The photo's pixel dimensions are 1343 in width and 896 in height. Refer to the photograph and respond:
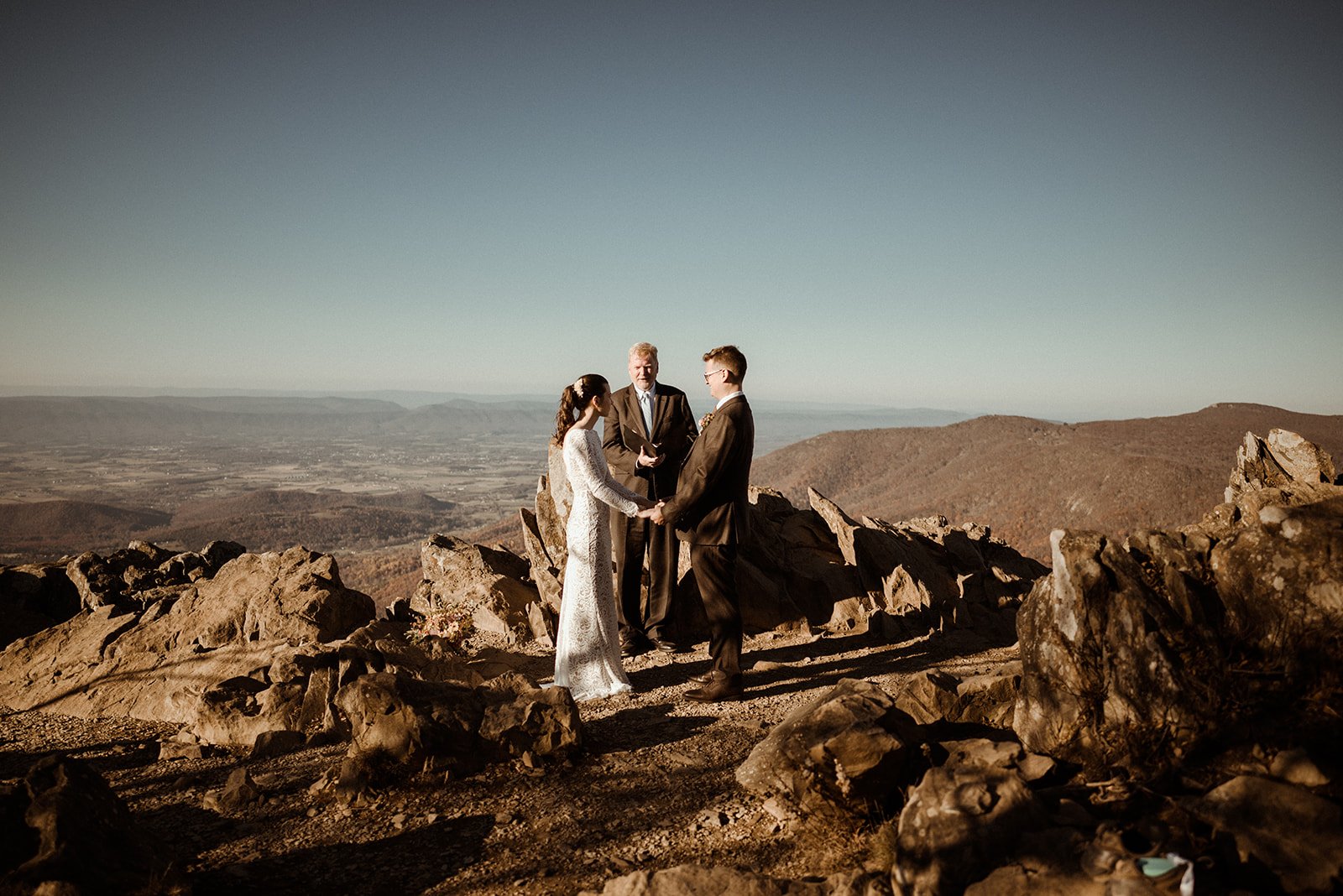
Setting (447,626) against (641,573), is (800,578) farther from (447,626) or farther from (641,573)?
(447,626)

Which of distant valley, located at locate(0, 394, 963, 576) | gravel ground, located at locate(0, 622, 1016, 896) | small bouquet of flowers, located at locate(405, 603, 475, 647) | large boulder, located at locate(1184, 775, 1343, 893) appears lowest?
distant valley, located at locate(0, 394, 963, 576)

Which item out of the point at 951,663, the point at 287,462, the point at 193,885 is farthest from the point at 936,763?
the point at 287,462

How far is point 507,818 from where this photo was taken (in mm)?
4691

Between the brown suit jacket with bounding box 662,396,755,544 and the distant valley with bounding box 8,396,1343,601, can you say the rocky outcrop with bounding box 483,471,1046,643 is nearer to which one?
the brown suit jacket with bounding box 662,396,755,544

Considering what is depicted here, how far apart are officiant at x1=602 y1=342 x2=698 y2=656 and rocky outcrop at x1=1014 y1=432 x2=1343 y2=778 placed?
15.0 feet

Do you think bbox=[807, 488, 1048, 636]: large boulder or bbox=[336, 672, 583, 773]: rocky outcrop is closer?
bbox=[336, 672, 583, 773]: rocky outcrop

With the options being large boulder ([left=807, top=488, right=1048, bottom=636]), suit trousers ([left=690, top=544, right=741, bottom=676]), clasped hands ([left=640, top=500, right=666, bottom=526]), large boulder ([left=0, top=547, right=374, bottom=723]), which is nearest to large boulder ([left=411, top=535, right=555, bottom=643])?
large boulder ([left=0, top=547, right=374, bottom=723])

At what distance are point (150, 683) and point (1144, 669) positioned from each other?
10048 millimetres

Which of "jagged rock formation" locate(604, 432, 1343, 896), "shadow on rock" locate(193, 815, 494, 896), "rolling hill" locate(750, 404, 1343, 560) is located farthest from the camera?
"rolling hill" locate(750, 404, 1343, 560)

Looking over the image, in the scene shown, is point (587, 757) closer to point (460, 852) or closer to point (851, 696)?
point (460, 852)

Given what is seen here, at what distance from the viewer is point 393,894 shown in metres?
3.94

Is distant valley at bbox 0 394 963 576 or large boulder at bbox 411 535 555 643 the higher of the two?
large boulder at bbox 411 535 555 643

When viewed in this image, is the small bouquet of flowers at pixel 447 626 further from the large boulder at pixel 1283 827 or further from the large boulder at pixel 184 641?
the large boulder at pixel 1283 827

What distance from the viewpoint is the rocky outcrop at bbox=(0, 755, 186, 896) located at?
3436mm
